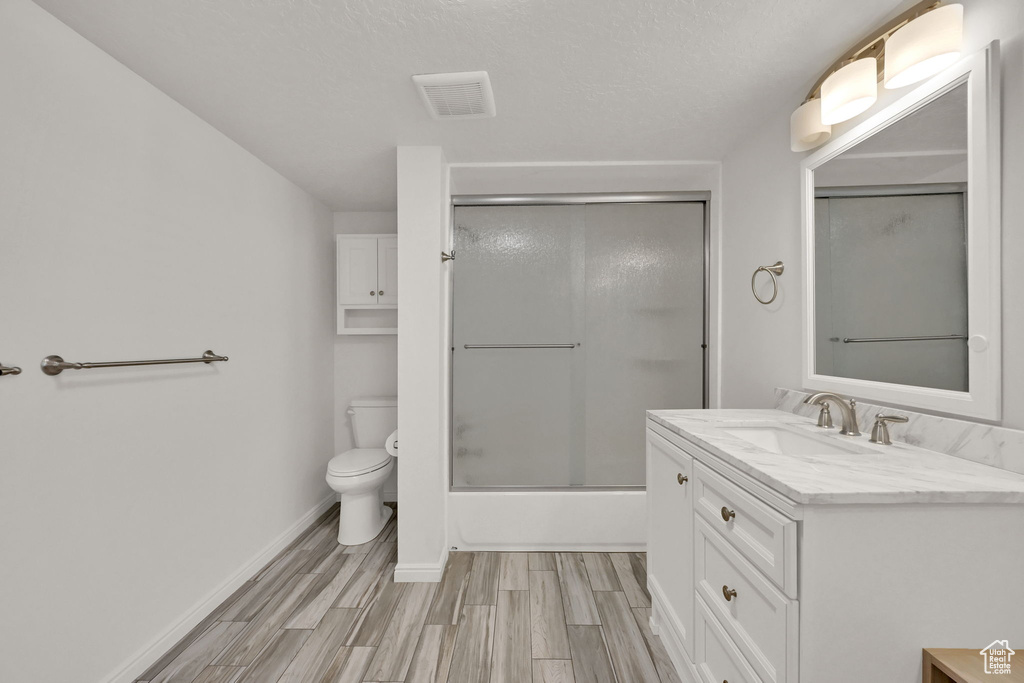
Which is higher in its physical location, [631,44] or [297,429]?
[631,44]

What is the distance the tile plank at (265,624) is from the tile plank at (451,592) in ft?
2.10

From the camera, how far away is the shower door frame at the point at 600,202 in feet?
7.98

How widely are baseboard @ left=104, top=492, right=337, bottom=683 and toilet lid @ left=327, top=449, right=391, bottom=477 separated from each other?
1.52 ft

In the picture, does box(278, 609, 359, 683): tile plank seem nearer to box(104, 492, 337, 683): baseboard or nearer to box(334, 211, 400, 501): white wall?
box(104, 492, 337, 683): baseboard

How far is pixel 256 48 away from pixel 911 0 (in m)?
2.01

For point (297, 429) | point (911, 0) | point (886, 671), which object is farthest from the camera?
point (297, 429)

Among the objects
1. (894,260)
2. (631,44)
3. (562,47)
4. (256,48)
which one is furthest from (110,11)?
(894,260)

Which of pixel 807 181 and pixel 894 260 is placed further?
pixel 807 181

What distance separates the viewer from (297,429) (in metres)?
2.60

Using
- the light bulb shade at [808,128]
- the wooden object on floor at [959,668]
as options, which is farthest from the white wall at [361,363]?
the wooden object on floor at [959,668]

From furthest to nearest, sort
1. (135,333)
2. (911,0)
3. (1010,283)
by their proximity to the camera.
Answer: (135,333)
(911,0)
(1010,283)

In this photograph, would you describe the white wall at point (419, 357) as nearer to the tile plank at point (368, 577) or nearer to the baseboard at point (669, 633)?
the tile plank at point (368, 577)

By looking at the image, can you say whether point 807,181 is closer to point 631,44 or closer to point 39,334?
point 631,44

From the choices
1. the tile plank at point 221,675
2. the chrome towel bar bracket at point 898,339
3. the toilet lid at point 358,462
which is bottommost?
the tile plank at point 221,675
